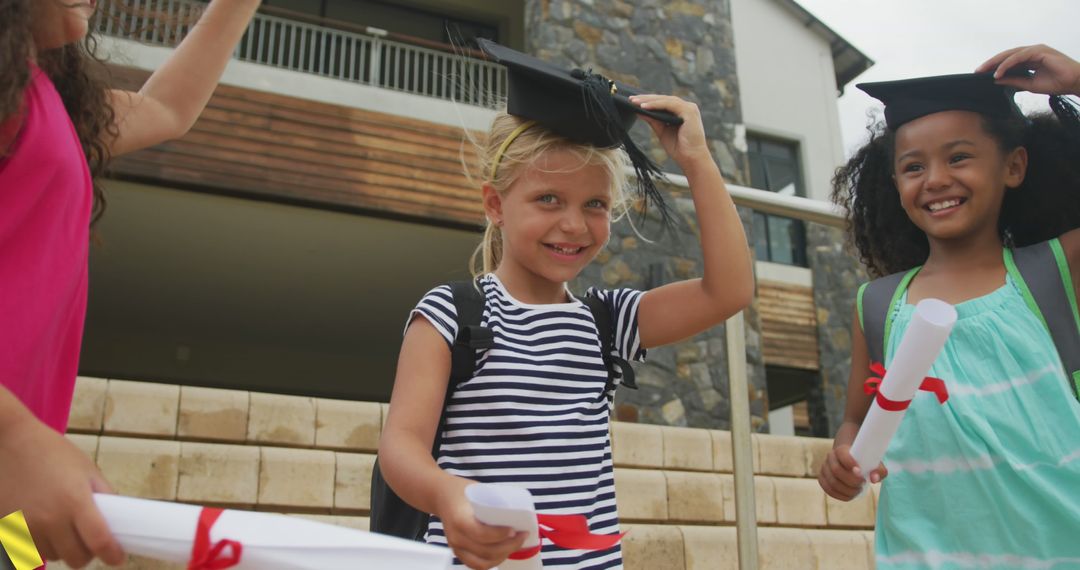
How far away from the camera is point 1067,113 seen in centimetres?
156

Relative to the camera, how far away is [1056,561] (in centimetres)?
130

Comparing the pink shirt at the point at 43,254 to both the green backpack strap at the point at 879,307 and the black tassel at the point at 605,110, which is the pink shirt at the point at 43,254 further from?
the green backpack strap at the point at 879,307

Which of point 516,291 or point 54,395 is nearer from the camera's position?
point 54,395

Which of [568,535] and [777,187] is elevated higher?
[777,187]

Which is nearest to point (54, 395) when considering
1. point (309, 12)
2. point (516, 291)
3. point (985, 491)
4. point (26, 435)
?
point (26, 435)

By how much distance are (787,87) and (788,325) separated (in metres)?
2.63

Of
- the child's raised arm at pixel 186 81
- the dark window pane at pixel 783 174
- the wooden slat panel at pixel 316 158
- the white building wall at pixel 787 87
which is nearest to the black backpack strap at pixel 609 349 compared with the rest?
the child's raised arm at pixel 186 81

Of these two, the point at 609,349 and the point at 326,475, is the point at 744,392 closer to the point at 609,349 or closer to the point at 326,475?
the point at 609,349

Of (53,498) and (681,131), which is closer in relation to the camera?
(53,498)

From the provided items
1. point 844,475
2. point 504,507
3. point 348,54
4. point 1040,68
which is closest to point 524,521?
point 504,507

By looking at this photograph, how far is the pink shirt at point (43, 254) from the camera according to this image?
0.90m

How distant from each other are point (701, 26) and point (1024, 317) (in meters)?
6.74

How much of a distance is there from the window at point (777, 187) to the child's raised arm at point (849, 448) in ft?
26.3

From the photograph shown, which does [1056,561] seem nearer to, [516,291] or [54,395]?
[516,291]
